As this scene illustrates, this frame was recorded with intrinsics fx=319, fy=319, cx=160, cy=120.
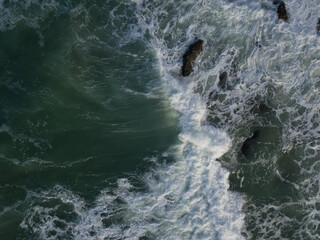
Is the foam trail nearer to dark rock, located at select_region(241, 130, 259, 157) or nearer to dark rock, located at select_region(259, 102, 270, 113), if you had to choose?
dark rock, located at select_region(241, 130, 259, 157)

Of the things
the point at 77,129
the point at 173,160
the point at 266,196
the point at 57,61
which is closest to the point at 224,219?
the point at 266,196

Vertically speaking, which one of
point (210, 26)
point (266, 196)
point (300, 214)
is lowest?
point (300, 214)

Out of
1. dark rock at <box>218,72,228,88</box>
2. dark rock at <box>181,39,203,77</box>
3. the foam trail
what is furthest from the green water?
dark rock at <box>218,72,228,88</box>

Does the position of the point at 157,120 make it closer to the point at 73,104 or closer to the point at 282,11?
the point at 73,104

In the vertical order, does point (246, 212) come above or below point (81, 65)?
below

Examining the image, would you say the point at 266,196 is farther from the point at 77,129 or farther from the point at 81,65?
the point at 81,65

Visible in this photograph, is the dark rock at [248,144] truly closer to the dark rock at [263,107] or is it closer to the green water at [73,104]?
the dark rock at [263,107]

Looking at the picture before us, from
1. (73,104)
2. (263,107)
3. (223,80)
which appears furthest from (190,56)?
(73,104)
